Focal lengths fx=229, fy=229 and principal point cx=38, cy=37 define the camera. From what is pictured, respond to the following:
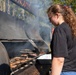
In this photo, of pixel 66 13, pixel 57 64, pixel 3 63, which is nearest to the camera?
pixel 57 64

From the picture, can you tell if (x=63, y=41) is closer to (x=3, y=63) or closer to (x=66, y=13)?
(x=66, y=13)

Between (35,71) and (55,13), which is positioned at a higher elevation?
(55,13)

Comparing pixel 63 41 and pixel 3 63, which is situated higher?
pixel 63 41

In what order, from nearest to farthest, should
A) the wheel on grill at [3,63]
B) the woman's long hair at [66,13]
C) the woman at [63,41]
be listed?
the woman at [63,41], the woman's long hair at [66,13], the wheel on grill at [3,63]

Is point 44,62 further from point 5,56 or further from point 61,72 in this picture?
point 61,72

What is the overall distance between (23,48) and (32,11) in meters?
2.04

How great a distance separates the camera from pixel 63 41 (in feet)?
7.66

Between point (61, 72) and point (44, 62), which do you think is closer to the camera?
point (61, 72)

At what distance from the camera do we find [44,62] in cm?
440

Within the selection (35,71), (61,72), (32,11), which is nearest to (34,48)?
(32,11)

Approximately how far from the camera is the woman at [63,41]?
7.64 ft

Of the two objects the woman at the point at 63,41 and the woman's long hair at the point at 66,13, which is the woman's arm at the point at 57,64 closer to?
the woman at the point at 63,41

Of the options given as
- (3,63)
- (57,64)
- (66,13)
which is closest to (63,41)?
(57,64)

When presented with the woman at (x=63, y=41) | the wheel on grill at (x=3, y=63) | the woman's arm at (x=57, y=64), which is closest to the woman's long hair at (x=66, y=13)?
the woman at (x=63, y=41)
